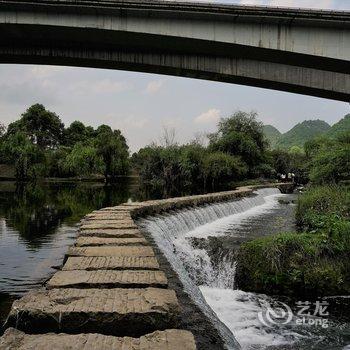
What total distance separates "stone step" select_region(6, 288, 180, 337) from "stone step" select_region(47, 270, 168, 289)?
38cm

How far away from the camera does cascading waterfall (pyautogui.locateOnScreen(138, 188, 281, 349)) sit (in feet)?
17.3

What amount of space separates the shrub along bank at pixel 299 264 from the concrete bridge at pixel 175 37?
807 cm

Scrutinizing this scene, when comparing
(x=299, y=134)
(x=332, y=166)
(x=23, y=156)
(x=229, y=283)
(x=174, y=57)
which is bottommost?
(x=229, y=283)

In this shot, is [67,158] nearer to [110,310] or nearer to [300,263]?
[300,263]

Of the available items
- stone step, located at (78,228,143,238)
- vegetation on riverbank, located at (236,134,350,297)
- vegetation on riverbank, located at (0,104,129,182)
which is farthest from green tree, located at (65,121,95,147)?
stone step, located at (78,228,143,238)

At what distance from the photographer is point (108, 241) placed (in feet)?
15.9

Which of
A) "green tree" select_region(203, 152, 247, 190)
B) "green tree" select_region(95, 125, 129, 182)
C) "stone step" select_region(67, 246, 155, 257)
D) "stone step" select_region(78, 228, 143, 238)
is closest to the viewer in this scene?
"stone step" select_region(67, 246, 155, 257)

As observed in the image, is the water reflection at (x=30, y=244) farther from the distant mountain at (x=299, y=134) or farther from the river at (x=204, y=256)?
the distant mountain at (x=299, y=134)

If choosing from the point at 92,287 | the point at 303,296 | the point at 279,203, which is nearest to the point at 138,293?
the point at 92,287

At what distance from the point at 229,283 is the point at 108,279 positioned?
19.2 feet

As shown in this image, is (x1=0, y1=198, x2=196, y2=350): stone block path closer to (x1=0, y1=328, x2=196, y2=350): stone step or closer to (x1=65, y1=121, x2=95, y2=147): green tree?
(x1=0, y1=328, x2=196, y2=350): stone step

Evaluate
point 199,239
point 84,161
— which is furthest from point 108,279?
point 84,161

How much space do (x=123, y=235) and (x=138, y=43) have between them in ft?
37.3

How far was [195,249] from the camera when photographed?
32.9 feet
